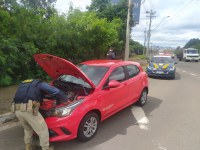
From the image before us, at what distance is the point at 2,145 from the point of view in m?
4.28

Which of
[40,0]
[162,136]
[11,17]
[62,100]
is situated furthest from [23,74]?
[40,0]

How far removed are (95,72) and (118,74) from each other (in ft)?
2.15

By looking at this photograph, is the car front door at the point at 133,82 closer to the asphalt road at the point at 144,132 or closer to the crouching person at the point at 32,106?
the asphalt road at the point at 144,132

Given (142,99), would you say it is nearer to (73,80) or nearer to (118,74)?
(118,74)

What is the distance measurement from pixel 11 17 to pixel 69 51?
3.55 m

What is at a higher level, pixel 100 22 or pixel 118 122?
pixel 100 22

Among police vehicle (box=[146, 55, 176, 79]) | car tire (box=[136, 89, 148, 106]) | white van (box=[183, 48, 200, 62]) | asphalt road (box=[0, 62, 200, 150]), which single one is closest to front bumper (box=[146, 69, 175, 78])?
police vehicle (box=[146, 55, 176, 79])

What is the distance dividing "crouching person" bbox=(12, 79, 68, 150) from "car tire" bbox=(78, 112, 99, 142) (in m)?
0.68

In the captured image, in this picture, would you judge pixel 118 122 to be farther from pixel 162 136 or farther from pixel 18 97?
pixel 18 97

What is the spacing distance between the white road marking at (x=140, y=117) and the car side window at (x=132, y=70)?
1.04 meters

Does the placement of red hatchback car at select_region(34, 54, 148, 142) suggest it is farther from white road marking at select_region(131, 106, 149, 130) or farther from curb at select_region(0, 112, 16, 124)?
curb at select_region(0, 112, 16, 124)

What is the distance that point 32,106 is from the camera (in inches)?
144

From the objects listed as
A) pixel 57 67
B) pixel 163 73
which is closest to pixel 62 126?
pixel 57 67

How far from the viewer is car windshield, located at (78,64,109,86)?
510 cm
